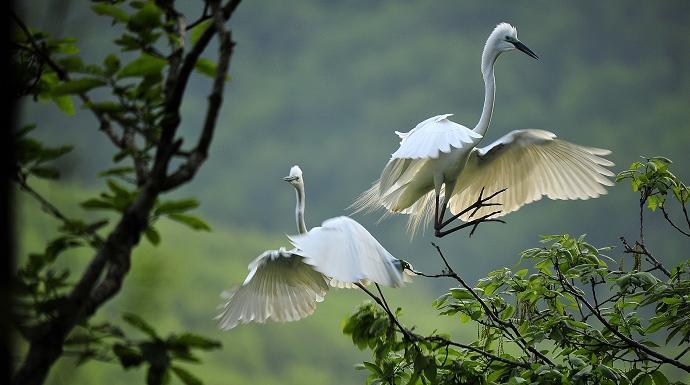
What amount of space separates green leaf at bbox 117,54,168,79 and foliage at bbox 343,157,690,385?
1264 millimetres

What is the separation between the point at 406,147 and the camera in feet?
7.45

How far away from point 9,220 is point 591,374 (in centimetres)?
163

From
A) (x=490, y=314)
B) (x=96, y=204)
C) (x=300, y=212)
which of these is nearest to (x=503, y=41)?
(x=300, y=212)

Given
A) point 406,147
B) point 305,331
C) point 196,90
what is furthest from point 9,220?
point 196,90

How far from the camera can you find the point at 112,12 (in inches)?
29.5

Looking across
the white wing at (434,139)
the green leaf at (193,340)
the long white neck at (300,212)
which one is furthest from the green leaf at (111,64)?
the long white neck at (300,212)

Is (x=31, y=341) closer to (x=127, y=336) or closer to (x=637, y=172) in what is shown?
(x=127, y=336)

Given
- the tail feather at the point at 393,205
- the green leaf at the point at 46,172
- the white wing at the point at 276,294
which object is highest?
the tail feather at the point at 393,205

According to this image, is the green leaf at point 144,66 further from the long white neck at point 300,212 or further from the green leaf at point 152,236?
the long white neck at point 300,212

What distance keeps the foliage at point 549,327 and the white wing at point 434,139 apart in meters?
0.27

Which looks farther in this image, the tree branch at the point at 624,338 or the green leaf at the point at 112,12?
the tree branch at the point at 624,338

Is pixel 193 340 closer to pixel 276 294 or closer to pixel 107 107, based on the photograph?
pixel 107 107

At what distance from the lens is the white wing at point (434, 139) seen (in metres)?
2.21

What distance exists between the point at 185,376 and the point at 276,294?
7.17ft
